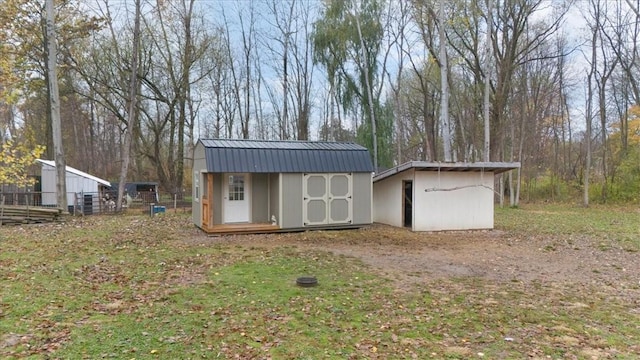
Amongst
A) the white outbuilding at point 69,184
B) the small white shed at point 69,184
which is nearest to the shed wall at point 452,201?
the white outbuilding at point 69,184

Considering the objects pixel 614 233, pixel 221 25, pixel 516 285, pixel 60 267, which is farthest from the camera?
pixel 221 25

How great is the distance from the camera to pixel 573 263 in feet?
24.5

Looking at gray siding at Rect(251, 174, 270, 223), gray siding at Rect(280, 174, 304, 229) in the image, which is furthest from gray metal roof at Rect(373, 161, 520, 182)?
gray siding at Rect(251, 174, 270, 223)

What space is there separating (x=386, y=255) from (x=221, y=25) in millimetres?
21601

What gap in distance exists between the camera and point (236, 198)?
460 inches

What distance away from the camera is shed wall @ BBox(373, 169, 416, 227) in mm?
12257

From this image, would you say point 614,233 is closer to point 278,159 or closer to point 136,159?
point 278,159

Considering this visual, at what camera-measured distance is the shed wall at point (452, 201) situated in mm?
11508

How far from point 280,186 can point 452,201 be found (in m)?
5.23

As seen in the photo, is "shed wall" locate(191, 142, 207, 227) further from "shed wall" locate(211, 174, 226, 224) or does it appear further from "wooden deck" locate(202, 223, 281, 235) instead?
"wooden deck" locate(202, 223, 281, 235)

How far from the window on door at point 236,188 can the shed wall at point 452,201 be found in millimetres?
4817

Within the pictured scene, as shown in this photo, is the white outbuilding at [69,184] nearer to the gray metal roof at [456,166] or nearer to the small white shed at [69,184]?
the small white shed at [69,184]

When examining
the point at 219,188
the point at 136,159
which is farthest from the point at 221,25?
the point at 219,188

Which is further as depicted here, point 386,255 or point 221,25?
point 221,25
